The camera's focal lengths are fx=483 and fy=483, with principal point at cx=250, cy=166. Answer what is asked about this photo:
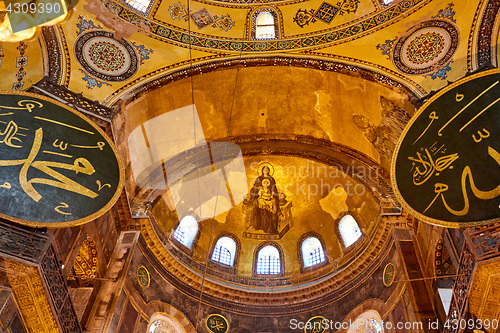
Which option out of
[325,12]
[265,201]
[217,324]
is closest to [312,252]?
[265,201]

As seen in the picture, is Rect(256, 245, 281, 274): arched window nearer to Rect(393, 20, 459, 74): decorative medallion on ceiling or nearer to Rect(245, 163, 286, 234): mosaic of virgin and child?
Rect(245, 163, 286, 234): mosaic of virgin and child

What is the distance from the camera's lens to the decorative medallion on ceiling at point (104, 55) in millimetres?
10359

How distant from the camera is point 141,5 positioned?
453 inches

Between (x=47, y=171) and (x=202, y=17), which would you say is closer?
(x=47, y=171)

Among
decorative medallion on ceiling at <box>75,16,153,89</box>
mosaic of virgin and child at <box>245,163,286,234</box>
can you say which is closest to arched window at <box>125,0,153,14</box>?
decorative medallion on ceiling at <box>75,16,153,89</box>

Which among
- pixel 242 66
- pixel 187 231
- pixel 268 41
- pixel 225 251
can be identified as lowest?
pixel 225 251

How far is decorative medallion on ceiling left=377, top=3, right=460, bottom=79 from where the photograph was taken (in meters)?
10.1

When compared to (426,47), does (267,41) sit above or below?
above

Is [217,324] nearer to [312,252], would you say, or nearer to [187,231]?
[187,231]

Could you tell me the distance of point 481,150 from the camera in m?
7.68

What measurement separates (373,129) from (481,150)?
11.8ft

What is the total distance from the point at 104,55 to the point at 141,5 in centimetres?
175

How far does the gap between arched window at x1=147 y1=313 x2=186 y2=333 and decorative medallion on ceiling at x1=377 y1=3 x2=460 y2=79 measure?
733 cm

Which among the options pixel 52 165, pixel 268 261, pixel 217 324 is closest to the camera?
pixel 52 165
